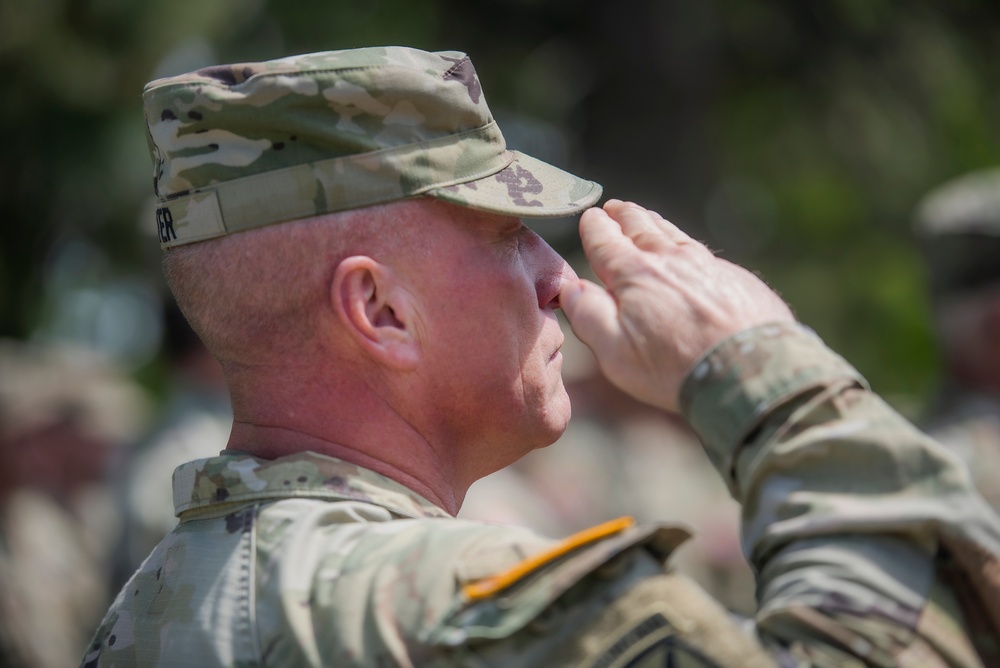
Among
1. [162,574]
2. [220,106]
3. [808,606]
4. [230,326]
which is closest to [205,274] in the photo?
[230,326]

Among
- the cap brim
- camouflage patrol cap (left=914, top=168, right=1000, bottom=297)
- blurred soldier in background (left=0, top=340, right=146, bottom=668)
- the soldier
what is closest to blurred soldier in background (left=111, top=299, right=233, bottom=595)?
blurred soldier in background (left=0, top=340, right=146, bottom=668)

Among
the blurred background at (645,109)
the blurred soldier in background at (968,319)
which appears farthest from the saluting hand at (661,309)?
the blurred background at (645,109)

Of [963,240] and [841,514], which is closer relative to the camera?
[841,514]

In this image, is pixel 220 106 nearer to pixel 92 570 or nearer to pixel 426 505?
pixel 426 505

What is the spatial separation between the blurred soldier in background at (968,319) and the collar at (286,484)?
362cm

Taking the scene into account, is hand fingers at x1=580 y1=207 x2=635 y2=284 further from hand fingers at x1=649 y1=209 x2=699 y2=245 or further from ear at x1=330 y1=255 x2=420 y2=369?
ear at x1=330 y1=255 x2=420 y2=369

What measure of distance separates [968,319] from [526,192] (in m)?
3.82

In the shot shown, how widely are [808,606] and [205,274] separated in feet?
4.05

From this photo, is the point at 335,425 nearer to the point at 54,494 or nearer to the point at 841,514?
the point at 841,514

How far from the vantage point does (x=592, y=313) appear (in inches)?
84.5

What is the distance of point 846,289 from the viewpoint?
14.7 metres

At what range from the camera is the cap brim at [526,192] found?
2.40m

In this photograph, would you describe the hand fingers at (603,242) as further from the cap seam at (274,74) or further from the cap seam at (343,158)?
the cap seam at (274,74)

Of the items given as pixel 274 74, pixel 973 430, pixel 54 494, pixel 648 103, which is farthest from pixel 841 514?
pixel 648 103
